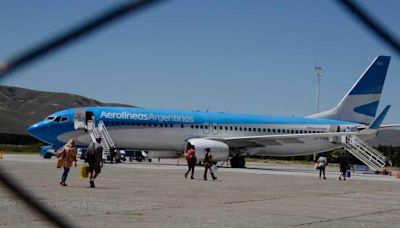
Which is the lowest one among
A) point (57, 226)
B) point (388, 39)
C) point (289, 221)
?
point (289, 221)

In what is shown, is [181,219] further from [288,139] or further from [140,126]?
[288,139]

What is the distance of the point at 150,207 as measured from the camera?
1086 centimetres

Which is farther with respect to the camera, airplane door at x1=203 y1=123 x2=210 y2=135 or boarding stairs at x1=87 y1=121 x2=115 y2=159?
airplane door at x1=203 y1=123 x2=210 y2=135

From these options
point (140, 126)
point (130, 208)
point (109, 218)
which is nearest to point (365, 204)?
point (130, 208)

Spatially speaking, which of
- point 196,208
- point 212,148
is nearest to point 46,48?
point 196,208

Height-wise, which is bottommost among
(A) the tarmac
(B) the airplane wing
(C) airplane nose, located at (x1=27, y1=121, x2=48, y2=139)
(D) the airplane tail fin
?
(A) the tarmac

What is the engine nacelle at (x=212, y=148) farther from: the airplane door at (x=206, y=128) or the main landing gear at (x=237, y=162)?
the main landing gear at (x=237, y=162)

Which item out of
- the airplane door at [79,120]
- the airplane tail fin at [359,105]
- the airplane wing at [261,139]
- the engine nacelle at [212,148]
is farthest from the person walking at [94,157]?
the airplane tail fin at [359,105]

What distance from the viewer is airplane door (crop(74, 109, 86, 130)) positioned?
34.3 metres

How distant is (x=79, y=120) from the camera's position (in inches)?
1356

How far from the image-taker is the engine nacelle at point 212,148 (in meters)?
33.9

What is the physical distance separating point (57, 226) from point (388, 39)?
48.2 inches

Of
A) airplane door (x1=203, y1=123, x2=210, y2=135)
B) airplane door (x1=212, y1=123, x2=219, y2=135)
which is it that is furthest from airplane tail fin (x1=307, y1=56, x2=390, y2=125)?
airplane door (x1=203, y1=123, x2=210, y2=135)

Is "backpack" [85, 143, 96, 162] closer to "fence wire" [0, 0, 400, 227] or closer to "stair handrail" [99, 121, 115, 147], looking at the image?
"fence wire" [0, 0, 400, 227]
